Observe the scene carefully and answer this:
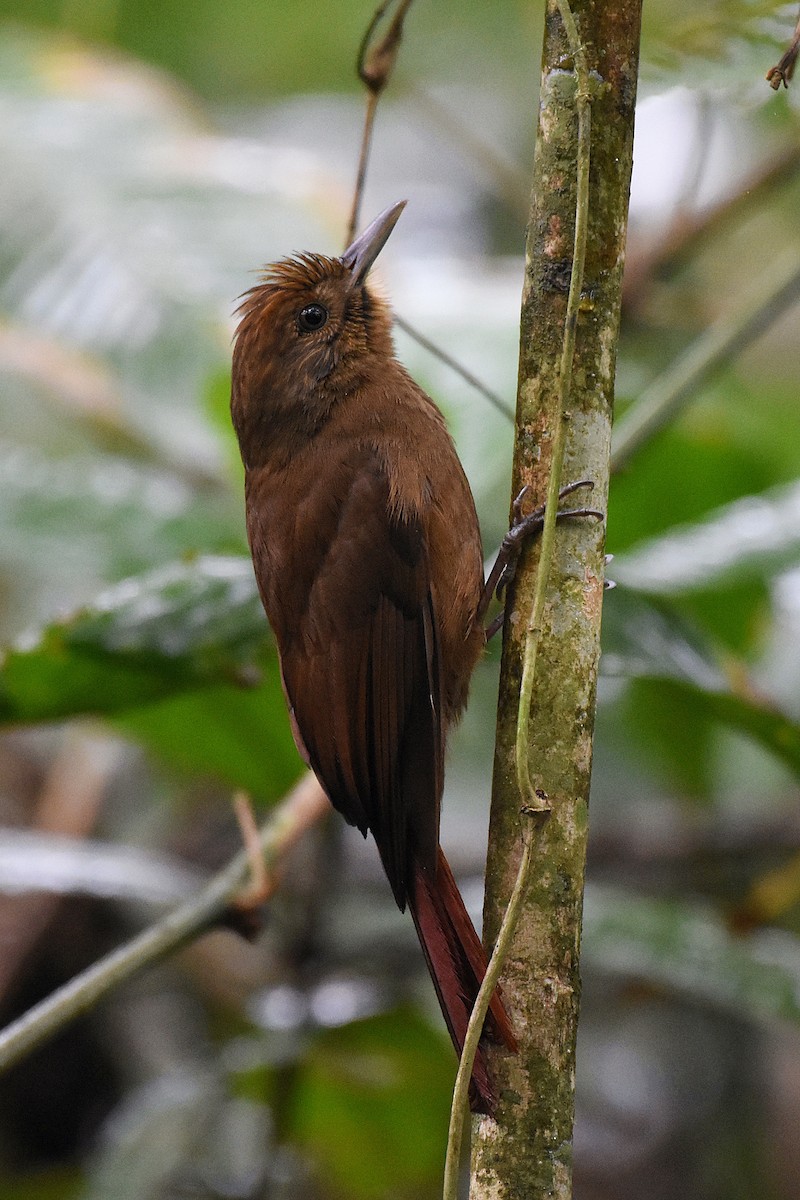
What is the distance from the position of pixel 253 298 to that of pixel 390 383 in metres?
0.37

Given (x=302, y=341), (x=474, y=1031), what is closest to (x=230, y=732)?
(x=302, y=341)

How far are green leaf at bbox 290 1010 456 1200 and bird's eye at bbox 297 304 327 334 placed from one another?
4.91ft

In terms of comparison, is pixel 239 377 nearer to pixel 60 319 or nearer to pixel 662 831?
pixel 60 319

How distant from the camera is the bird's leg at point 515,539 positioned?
66.3 inches

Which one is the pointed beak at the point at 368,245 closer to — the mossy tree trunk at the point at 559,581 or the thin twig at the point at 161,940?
the mossy tree trunk at the point at 559,581

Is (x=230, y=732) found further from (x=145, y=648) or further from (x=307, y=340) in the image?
(x=307, y=340)

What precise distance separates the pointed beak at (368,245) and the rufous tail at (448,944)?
1.19 meters

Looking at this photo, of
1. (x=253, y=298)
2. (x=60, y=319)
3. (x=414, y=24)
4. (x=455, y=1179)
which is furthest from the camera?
(x=414, y=24)

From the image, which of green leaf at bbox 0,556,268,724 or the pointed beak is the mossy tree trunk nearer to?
green leaf at bbox 0,556,268,724

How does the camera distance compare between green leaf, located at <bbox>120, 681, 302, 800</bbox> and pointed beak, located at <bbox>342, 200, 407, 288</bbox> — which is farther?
green leaf, located at <bbox>120, 681, 302, 800</bbox>

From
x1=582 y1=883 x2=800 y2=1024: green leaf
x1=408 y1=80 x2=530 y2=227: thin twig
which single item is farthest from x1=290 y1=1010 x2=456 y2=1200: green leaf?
x1=408 y1=80 x2=530 y2=227: thin twig

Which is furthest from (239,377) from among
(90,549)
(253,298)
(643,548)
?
(643,548)

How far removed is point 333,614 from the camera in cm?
235

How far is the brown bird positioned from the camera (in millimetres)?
2201
